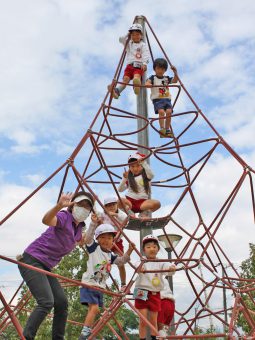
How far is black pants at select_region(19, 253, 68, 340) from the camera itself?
332 centimetres

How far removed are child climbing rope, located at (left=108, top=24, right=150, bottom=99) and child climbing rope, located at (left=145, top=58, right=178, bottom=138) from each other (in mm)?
159

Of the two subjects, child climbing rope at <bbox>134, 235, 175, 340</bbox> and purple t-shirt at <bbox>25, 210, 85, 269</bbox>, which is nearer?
purple t-shirt at <bbox>25, 210, 85, 269</bbox>

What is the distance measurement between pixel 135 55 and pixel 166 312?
3.27 m

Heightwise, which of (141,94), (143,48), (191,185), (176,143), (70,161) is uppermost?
(143,48)

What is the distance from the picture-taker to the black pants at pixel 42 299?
332 cm

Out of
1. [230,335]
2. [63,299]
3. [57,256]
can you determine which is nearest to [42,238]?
[57,256]

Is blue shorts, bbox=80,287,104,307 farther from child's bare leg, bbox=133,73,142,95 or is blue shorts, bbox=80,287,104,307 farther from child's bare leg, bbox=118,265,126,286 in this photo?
child's bare leg, bbox=133,73,142,95

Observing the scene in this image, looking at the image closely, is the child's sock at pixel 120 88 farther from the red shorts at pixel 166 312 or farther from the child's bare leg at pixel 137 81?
the red shorts at pixel 166 312

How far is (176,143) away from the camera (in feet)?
21.0

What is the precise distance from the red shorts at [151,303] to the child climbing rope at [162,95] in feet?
7.82

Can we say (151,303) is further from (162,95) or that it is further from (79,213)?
(162,95)

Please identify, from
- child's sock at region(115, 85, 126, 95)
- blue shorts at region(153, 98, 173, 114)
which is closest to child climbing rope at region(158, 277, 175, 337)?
blue shorts at region(153, 98, 173, 114)

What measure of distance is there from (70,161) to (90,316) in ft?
4.54

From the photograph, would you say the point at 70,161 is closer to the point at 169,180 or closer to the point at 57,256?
the point at 57,256
